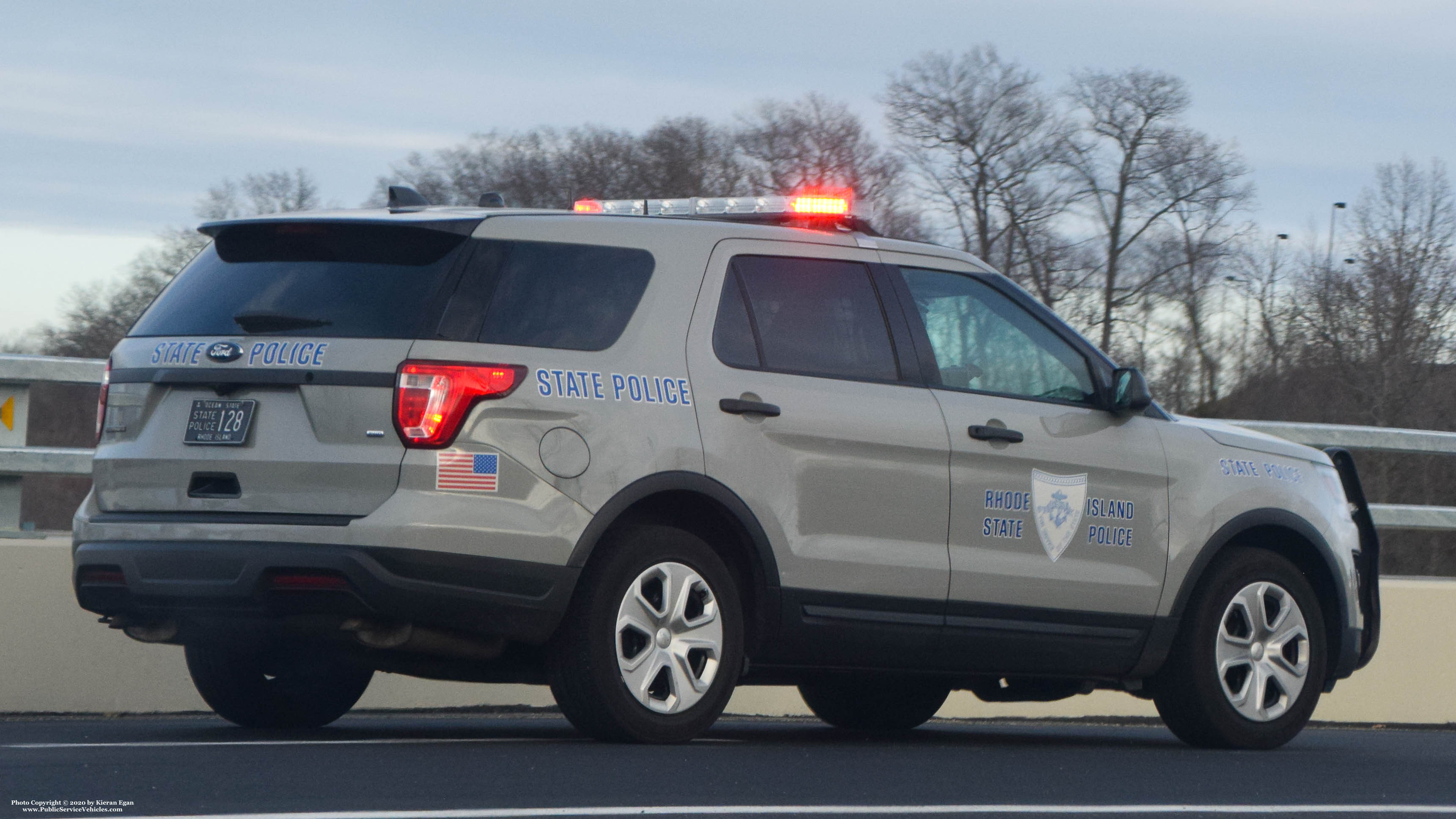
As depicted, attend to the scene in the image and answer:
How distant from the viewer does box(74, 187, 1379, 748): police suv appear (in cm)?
566

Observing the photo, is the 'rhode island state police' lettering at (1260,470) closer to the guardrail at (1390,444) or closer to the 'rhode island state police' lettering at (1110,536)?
the 'rhode island state police' lettering at (1110,536)

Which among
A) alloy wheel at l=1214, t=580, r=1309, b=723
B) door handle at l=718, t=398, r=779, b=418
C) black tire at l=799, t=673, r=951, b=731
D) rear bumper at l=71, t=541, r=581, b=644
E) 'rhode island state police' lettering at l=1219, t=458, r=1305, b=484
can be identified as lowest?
black tire at l=799, t=673, r=951, b=731

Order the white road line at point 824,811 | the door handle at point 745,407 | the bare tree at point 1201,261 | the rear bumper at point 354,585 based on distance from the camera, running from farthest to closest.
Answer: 1. the bare tree at point 1201,261
2. the door handle at point 745,407
3. the rear bumper at point 354,585
4. the white road line at point 824,811

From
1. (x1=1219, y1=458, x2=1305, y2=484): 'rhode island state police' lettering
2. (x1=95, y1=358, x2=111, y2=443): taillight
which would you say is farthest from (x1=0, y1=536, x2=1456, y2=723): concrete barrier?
(x1=1219, y1=458, x2=1305, y2=484): 'rhode island state police' lettering

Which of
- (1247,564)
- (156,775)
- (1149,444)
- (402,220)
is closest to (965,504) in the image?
(1149,444)

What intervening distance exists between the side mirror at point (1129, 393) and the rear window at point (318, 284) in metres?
2.76

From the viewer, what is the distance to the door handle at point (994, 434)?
22.5 ft

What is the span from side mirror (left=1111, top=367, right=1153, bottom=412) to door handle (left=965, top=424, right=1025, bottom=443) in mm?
533

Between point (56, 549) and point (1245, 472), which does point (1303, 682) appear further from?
point (56, 549)

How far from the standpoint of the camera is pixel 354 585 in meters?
5.55

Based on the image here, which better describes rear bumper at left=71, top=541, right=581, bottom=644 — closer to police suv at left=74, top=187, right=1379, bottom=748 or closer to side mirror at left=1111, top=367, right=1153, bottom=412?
police suv at left=74, top=187, right=1379, bottom=748

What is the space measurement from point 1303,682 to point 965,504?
1.87 meters

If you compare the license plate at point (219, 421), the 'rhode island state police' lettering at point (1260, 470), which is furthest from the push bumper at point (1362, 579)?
the license plate at point (219, 421)

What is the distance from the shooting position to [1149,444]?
24.4ft
